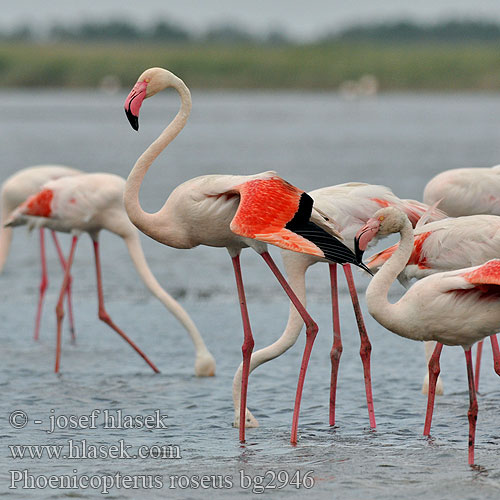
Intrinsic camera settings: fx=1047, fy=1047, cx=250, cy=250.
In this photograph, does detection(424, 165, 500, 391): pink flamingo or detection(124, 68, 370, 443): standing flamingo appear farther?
detection(424, 165, 500, 391): pink flamingo

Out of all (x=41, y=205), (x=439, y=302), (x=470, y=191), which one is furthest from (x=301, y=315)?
(x=41, y=205)

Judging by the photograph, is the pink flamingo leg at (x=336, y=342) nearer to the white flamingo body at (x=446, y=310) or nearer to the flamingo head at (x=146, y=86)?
the white flamingo body at (x=446, y=310)

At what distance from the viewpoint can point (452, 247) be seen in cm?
608

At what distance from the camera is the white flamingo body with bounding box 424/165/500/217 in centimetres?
747

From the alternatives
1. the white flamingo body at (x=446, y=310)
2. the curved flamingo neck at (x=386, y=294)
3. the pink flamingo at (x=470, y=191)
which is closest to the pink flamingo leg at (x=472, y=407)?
the white flamingo body at (x=446, y=310)

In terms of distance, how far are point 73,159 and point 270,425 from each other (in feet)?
68.3

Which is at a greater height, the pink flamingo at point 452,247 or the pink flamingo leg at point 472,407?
the pink flamingo at point 452,247

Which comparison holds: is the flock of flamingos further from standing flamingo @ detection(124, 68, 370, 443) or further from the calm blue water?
the calm blue water

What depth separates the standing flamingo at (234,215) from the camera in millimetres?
5438

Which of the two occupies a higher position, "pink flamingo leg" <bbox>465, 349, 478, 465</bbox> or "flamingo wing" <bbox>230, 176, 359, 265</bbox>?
"flamingo wing" <bbox>230, 176, 359, 265</bbox>

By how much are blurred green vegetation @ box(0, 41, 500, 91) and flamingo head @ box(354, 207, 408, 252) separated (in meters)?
58.7

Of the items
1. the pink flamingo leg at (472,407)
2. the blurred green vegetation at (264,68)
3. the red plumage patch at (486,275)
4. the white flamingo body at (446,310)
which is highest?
the blurred green vegetation at (264,68)

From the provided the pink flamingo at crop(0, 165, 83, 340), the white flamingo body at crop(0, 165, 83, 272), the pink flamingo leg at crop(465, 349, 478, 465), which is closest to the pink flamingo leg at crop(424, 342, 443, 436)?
the pink flamingo leg at crop(465, 349, 478, 465)

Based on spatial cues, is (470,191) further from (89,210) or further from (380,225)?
(89,210)
